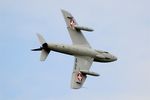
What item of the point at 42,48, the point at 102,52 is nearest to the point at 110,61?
the point at 102,52

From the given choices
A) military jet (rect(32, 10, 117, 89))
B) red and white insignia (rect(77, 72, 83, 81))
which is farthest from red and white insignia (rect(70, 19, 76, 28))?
red and white insignia (rect(77, 72, 83, 81))

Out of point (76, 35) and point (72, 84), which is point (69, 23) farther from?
point (72, 84)

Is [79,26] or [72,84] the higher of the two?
[79,26]

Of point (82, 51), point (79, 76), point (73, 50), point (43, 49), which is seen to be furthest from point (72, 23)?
point (79, 76)

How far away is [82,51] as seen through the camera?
193 metres

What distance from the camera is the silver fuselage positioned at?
190 metres

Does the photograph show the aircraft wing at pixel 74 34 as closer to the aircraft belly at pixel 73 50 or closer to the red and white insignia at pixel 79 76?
the aircraft belly at pixel 73 50

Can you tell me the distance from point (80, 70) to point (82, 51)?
4927 millimetres

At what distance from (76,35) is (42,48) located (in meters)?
9.21

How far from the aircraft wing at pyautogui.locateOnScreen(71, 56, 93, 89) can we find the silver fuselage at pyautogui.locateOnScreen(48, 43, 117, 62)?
99 centimetres

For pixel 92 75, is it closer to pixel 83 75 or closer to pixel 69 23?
pixel 83 75

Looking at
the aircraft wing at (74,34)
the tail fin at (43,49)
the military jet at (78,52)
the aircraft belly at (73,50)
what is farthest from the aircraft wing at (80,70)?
the tail fin at (43,49)

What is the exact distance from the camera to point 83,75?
619ft

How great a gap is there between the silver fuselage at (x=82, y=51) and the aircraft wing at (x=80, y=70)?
3.24 feet
